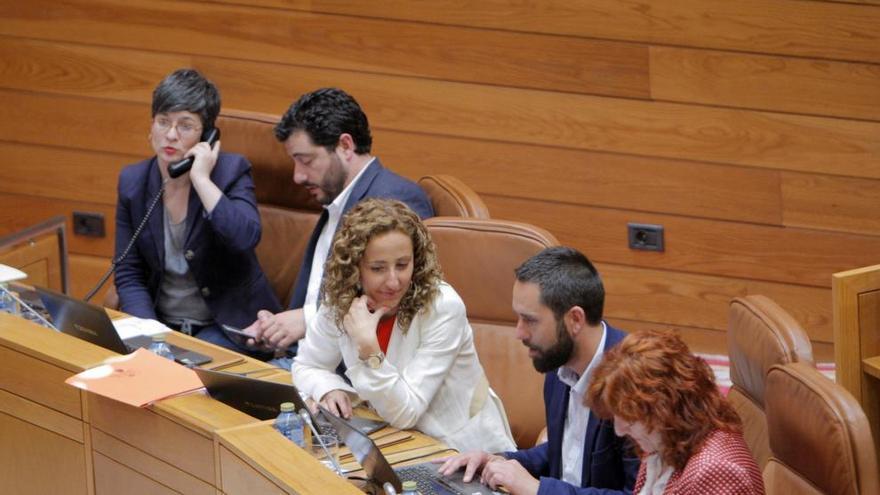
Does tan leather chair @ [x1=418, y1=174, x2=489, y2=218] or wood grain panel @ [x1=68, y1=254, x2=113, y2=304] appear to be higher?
tan leather chair @ [x1=418, y1=174, x2=489, y2=218]

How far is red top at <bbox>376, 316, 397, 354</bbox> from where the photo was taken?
9.09 ft

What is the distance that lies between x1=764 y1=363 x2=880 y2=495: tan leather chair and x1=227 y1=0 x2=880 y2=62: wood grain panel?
186 cm

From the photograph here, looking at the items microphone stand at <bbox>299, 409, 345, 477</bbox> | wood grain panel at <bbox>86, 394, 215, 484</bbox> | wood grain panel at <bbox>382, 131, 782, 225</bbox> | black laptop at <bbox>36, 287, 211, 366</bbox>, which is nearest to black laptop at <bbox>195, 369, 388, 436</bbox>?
microphone stand at <bbox>299, 409, 345, 477</bbox>

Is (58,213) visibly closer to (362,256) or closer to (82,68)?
(82,68)

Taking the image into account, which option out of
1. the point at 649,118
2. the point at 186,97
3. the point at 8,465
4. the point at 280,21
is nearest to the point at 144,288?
the point at 186,97

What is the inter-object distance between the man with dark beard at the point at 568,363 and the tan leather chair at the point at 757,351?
22 centimetres

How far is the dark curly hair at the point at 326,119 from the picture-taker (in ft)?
11.4

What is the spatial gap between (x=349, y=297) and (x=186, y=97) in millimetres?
1080

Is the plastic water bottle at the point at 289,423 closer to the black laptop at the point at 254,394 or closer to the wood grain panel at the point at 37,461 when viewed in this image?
the black laptop at the point at 254,394

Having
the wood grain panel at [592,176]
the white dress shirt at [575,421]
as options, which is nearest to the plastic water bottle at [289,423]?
the white dress shirt at [575,421]

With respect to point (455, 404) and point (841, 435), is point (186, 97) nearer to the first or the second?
point (455, 404)

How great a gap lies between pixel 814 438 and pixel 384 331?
966mm

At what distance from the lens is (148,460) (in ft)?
8.15

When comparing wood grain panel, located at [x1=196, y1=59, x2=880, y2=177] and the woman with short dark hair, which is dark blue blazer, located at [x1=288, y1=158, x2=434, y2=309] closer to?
the woman with short dark hair
